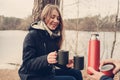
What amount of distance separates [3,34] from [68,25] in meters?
2.25

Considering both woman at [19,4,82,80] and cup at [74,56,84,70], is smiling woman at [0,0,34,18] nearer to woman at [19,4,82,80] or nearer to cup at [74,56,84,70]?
woman at [19,4,82,80]

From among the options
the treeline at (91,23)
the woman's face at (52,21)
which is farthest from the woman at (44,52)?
the treeline at (91,23)

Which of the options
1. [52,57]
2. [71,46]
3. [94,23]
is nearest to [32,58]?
[52,57]

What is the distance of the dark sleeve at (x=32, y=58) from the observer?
256 cm

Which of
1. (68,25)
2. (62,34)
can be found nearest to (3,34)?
(68,25)

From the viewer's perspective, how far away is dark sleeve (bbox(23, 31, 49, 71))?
2.56m

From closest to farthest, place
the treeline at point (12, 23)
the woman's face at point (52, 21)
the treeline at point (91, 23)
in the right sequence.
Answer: the woman's face at point (52, 21) < the treeline at point (91, 23) < the treeline at point (12, 23)

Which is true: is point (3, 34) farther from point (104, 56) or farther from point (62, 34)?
point (62, 34)

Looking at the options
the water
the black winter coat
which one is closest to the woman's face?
the black winter coat

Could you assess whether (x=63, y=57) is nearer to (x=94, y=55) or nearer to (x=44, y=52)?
(x=44, y=52)

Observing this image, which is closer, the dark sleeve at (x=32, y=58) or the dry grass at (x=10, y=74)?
the dark sleeve at (x=32, y=58)

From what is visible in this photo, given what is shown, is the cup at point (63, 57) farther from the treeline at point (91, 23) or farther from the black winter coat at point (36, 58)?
the treeline at point (91, 23)

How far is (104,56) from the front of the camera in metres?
6.61

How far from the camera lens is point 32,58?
8.55 feet
